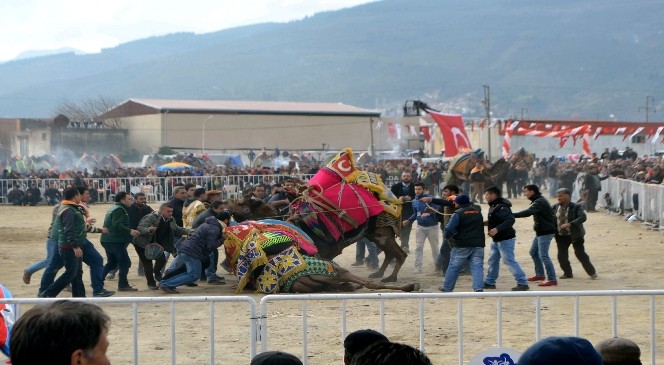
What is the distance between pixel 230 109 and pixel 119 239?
6182 cm

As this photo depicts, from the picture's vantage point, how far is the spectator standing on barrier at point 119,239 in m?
15.0

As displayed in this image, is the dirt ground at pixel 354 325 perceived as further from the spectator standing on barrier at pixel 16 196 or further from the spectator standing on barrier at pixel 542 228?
the spectator standing on barrier at pixel 16 196

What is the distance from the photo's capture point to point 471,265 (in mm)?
14312

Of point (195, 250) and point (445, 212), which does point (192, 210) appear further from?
point (445, 212)

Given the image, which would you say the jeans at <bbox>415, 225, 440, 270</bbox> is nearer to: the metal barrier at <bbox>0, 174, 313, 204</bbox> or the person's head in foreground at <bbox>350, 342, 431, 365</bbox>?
the person's head in foreground at <bbox>350, 342, 431, 365</bbox>

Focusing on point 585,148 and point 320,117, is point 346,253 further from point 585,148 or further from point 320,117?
point 320,117

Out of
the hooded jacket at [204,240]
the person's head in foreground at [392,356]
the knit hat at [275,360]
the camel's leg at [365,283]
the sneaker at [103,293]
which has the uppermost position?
the person's head in foreground at [392,356]

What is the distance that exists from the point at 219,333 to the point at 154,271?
494 centimetres

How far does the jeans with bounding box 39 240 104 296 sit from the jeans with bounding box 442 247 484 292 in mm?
4536

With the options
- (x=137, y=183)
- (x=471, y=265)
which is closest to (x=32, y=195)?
(x=137, y=183)

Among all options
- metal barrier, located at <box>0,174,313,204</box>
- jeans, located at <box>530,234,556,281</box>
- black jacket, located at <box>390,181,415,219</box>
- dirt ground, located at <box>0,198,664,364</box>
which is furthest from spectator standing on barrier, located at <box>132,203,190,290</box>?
metal barrier, located at <box>0,174,313,204</box>

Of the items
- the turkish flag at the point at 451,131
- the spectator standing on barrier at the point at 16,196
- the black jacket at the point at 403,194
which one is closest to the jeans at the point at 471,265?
the black jacket at the point at 403,194

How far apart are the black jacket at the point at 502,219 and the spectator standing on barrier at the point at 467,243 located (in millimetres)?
464

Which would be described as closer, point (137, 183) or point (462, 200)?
point (462, 200)
